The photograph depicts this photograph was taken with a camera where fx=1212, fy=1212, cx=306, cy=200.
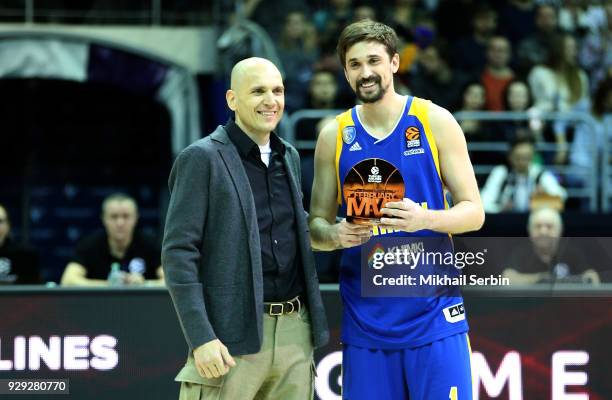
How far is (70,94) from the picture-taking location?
13836 millimetres

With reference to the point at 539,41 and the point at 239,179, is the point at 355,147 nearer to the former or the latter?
the point at 239,179

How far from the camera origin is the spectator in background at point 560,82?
12.4m

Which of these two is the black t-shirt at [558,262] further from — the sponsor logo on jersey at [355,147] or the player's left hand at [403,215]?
the player's left hand at [403,215]

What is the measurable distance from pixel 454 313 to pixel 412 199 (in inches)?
19.8

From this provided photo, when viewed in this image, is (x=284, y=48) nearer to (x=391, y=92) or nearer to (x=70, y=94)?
(x=70, y=94)

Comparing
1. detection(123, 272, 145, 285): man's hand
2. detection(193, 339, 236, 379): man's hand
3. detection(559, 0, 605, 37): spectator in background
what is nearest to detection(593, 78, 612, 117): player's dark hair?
detection(559, 0, 605, 37): spectator in background

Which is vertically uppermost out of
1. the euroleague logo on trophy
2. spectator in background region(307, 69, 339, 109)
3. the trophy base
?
spectator in background region(307, 69, 339, 109)

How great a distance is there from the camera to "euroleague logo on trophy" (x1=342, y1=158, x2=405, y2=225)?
4.71 metres

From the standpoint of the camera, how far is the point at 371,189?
187 inches

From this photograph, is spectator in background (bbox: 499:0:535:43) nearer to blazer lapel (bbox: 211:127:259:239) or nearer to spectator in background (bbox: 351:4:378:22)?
spectator in background (bbox: 351:4:378:22)

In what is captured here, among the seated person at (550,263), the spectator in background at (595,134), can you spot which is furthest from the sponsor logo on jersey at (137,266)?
the spectator in background at (595,134)

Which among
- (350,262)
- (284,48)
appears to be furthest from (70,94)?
(350,262)

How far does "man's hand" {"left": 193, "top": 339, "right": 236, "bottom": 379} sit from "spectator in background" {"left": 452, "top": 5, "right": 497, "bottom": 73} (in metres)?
8.55

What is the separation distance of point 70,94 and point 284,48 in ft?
9.47
